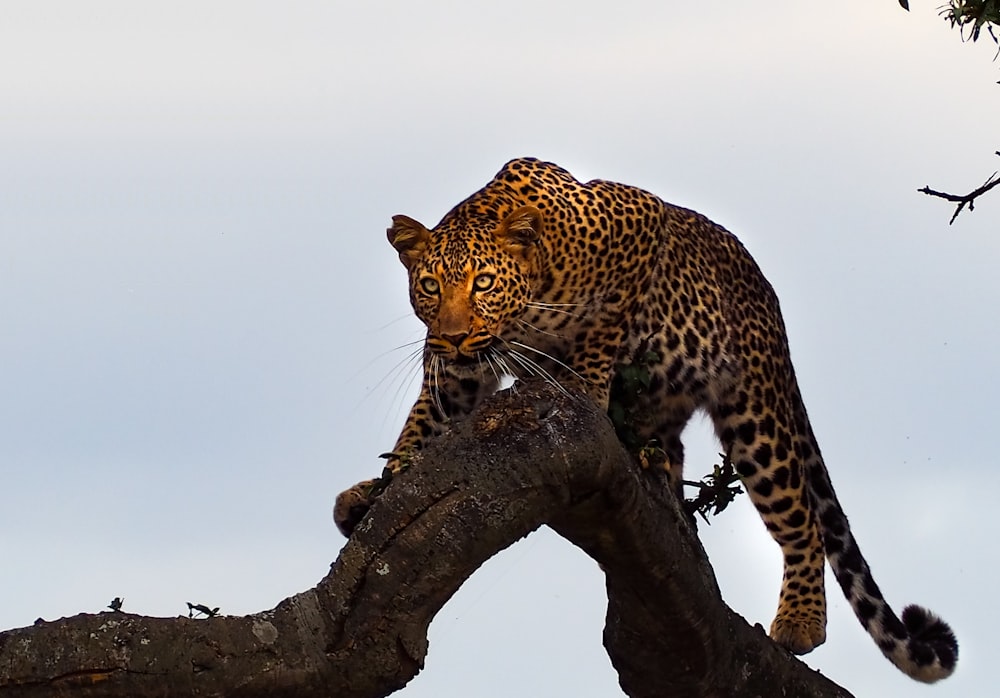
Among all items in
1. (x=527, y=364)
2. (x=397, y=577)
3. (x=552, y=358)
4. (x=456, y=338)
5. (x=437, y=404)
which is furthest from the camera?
(x=437, y=404)

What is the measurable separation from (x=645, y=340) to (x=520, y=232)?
3.47 feet

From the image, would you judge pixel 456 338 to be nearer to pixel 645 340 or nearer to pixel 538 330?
pixel 538 330

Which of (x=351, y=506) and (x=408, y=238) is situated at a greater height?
(x=408, y=238)

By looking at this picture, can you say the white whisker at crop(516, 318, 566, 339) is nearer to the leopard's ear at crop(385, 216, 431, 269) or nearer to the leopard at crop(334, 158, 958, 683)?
the leopard at crop(334, 158, 958, 683)

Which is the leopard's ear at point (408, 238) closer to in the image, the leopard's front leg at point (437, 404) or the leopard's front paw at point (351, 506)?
the leopard's front leg at point (437, 404)

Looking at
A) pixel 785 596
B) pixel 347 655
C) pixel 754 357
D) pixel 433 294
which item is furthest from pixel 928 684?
pixel 347 655

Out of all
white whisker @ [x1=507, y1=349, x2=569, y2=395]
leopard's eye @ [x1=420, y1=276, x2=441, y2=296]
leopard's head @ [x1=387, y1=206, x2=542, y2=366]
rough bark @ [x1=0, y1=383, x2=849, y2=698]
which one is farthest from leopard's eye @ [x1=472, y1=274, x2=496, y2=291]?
rough bark @ [x1=0, y1=383, x2=849, y2=698]

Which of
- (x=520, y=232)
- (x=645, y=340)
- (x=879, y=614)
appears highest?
(x=520, y=232)

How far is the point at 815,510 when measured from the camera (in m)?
14.2

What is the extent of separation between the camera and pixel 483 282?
1127 centimetres

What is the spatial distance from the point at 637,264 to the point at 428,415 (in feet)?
5.18

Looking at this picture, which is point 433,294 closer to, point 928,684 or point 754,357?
point 754,357

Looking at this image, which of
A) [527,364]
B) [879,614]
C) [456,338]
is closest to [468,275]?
[456,338]

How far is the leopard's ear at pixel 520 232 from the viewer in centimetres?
1169
